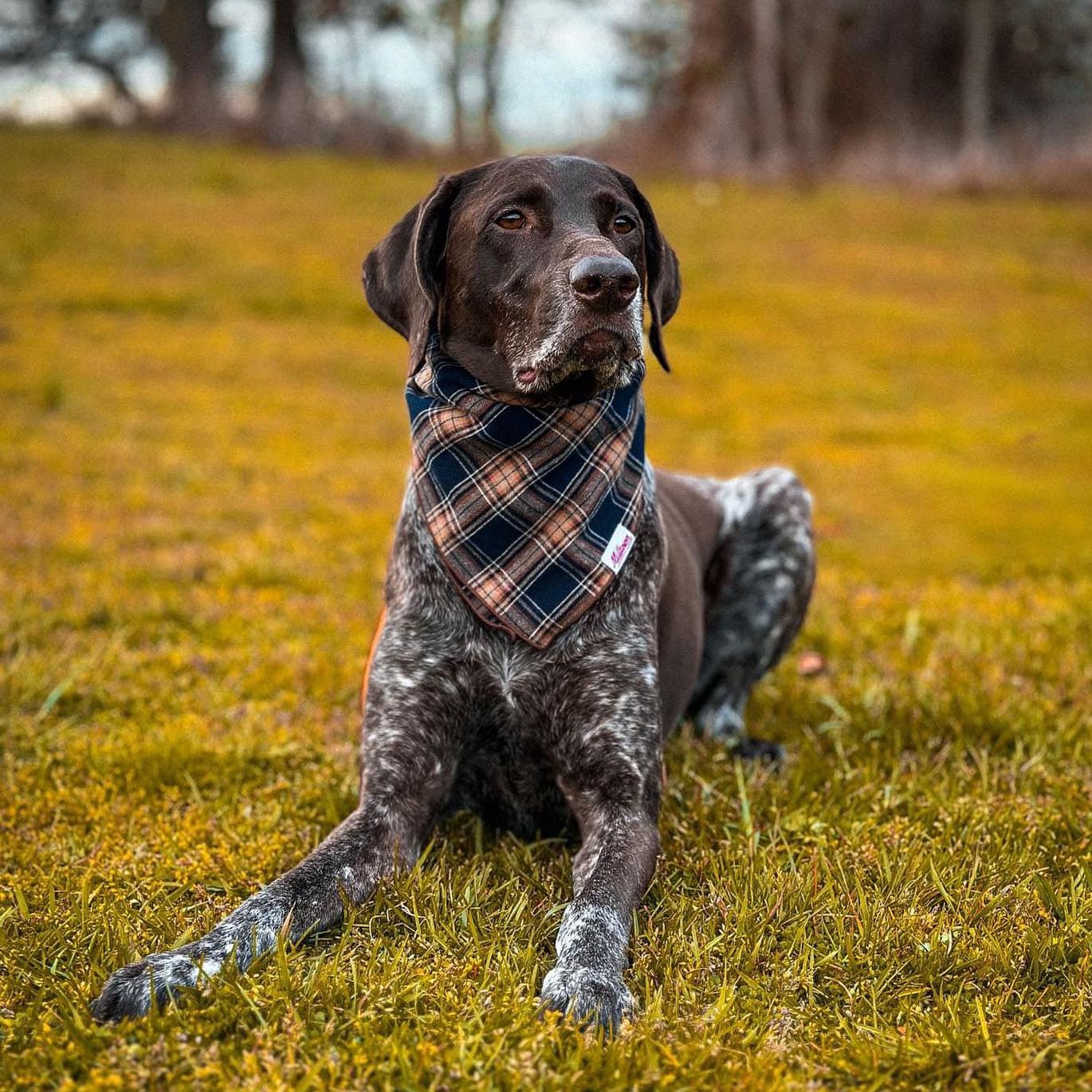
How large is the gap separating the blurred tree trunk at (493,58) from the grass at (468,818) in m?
15.6

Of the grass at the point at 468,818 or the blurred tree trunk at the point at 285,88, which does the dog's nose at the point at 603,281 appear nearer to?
the grass at the point at 468,818

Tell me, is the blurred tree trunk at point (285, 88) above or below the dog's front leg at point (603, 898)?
above

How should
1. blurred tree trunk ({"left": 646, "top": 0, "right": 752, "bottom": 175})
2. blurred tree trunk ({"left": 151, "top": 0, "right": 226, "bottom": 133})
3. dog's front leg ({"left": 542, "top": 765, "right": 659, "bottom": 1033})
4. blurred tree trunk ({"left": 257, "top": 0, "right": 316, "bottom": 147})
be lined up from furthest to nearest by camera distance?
1. blurred tree trunk ({"left": 151, "top": 0, "right": 226, "bottom": 133})
2. blurred tree trunk ({"left": 257, "top": 0, "right": 316, "bottom": 147})
3. blurred tree trunk ({"left": 646, "top": 0, "right": 752, "bottom": 175})
4. dog's front leg ({"left": 542, "top": 765, "right": 659, "bottom": 1033})

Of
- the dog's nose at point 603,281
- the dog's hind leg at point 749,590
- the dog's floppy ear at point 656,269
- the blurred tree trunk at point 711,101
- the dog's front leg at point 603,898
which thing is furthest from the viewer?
the blurred tree trunk at point 711,101

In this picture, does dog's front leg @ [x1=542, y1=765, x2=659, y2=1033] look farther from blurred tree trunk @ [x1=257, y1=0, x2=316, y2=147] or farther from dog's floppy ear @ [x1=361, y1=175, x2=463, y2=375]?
blurred tree trunk @ [x1=257, y1=0, x2=316, y2=147]

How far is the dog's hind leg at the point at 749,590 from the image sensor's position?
4.62 metres

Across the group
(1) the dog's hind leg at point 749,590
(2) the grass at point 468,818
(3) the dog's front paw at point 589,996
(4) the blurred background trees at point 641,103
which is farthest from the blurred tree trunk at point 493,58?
(3) the dog's front paw at point 589,996

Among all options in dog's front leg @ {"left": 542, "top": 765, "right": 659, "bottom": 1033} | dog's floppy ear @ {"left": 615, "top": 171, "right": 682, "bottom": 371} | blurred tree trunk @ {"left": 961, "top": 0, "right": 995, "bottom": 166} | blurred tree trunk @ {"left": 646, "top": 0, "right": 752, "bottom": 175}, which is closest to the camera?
dog's front leg @ {"left": 542, "top": 765, "right": 659, "bottom": 1033}

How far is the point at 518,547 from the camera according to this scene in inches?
132

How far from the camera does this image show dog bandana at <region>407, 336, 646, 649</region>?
3.31 meters

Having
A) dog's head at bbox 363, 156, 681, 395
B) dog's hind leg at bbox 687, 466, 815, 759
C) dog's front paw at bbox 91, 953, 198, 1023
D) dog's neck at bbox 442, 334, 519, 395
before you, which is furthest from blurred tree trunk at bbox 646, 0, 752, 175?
dog's front paw at bbox 91, 953, 198, 1023

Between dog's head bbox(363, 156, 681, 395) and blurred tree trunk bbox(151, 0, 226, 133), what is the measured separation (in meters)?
22.7

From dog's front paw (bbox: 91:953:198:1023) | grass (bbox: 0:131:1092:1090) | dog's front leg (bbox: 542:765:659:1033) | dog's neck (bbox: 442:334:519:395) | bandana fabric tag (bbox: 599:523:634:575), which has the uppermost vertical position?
dog's neck (bbox: 442:334:519:395)

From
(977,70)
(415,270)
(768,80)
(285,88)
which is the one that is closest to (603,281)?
(415,270)
